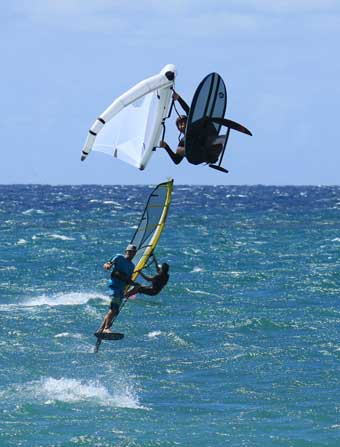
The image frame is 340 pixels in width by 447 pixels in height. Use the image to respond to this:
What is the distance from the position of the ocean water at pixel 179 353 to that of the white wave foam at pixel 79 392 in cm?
5

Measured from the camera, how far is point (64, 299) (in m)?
41.4

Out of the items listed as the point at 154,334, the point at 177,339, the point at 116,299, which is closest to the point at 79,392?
the point at 116,299

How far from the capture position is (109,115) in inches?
773

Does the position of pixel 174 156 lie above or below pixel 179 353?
above

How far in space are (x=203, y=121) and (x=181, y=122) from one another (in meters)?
0.49

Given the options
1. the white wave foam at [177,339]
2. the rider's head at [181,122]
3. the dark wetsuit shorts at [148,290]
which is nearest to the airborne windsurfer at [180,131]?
the rider's head at [181,122]

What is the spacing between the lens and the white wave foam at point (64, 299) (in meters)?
40.4

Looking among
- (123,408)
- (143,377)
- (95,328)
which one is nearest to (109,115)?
(123,408)

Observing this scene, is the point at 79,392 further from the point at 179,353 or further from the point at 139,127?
the point at 139,127

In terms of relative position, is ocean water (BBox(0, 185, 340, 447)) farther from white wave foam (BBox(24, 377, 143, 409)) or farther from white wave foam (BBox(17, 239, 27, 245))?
white wave foam (BBox(17, 239, 27, 245))

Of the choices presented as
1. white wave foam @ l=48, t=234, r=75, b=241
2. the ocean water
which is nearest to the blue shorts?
the ocean water

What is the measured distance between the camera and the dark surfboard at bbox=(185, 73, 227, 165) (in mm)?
20250

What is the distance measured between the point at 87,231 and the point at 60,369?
140 ft

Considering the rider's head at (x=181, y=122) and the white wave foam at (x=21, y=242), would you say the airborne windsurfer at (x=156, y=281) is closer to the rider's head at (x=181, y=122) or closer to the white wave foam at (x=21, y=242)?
the rider's head at (x=181, y=122)
